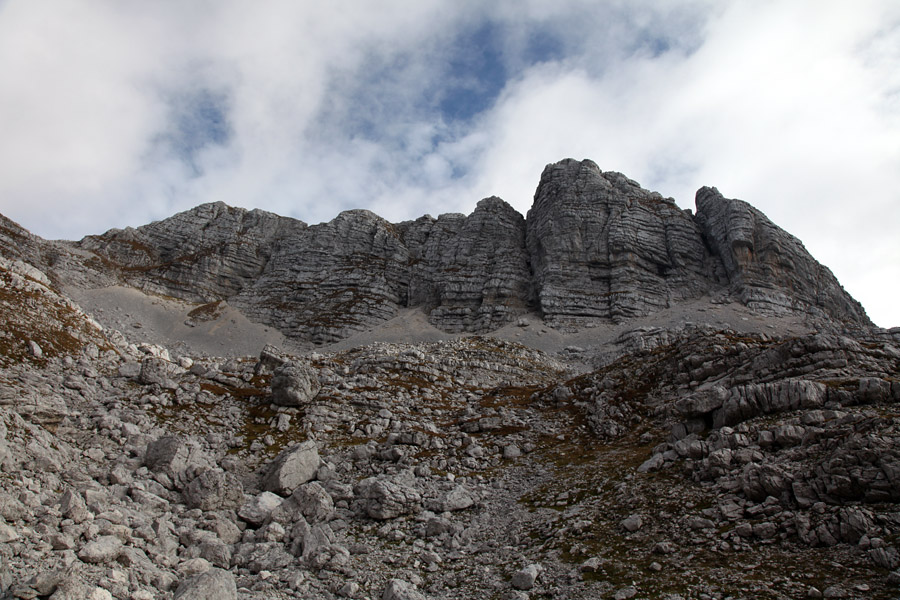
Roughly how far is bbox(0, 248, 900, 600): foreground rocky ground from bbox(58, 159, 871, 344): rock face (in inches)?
3199

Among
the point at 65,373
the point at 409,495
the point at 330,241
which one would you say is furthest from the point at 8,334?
the point at 330,241

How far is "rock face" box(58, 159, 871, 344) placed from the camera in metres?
111

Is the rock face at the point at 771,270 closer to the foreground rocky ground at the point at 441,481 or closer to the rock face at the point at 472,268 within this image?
the rock face at the point at 472,268

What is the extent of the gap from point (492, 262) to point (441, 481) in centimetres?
10816

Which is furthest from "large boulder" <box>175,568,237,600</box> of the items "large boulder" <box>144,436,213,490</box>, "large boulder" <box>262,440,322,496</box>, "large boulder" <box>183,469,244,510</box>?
"large boulder" <box>262,440,322,496</box>

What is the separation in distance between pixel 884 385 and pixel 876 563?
11093 millimetres

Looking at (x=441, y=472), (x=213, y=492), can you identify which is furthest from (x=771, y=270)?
(x=213, y=492)

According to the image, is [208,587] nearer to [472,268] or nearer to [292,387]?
[292,387]

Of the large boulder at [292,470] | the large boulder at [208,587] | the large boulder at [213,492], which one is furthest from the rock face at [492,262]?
the large boulder at [208,587]

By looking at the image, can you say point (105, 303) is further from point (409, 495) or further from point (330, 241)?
point (409, 495)

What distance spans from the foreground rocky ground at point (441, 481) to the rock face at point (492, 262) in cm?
8126

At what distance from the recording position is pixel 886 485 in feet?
42.0

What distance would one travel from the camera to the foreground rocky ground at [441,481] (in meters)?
12.0

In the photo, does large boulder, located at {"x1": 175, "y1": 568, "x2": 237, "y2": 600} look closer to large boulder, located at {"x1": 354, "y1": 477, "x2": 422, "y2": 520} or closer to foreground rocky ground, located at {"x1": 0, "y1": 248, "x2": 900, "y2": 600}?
foreground rocky ground, located at {"x1": 0, "y1": 248, "x2": 900, "y2": 600}
